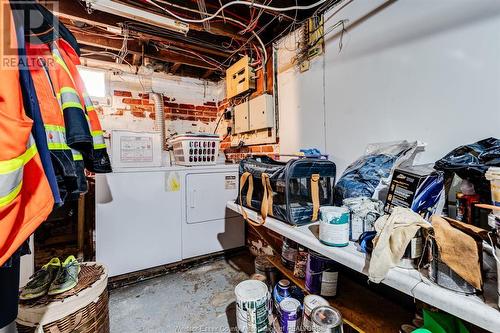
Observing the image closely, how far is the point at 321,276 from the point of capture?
119cm

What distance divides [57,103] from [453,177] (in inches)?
61.1

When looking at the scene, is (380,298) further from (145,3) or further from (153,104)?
(153,104)

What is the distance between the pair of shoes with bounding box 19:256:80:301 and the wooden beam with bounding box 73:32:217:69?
6.28ft

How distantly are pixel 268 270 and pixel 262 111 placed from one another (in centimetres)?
136

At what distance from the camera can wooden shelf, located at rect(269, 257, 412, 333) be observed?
100 cm

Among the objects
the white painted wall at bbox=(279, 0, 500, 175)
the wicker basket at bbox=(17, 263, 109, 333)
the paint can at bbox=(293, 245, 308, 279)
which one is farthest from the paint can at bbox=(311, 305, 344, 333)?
the wicker basket at bbox=(17, 263, 109, 333)

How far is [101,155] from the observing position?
107cm

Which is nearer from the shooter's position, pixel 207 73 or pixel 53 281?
pixel 53 281

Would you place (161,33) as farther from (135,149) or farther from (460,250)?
(460,250)

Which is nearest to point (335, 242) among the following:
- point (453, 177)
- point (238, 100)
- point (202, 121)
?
point (453, 177)

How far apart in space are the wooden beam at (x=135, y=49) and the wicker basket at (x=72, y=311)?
6.59 feet

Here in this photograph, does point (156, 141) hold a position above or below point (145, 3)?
below

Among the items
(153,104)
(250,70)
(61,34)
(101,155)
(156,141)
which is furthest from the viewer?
(153,104)

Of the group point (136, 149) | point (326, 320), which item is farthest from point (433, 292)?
point (136, 149)
